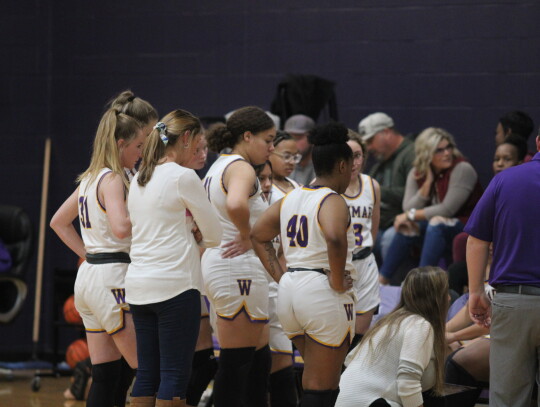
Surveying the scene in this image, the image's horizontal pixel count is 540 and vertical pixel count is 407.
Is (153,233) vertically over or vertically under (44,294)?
over

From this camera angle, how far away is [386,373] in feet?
12.0

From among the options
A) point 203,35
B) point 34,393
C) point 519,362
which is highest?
point 203,35

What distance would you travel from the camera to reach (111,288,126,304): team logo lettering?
11.8 feet

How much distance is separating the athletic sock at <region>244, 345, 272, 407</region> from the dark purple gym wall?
11.0 feet

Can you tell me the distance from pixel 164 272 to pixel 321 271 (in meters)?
0.65

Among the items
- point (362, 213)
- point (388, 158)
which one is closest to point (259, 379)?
point (362, 213)

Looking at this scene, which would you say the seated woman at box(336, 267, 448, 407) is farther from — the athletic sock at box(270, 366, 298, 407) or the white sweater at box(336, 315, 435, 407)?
the athletic sock at box(270, 366, 298, 407)

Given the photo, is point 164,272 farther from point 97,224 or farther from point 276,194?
point 276,194

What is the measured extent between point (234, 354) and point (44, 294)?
13.9 feet

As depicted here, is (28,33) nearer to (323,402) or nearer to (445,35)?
(445,35)

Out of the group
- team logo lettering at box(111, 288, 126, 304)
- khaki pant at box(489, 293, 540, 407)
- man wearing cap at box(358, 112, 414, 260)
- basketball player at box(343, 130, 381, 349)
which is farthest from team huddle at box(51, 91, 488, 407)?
man wearing cap at box(358, 112, 414, 260)

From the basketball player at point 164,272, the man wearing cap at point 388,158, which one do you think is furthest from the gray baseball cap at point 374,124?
the basketball player at point 164,272

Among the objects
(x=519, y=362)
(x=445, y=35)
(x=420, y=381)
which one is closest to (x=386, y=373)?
(x=420, y=381)

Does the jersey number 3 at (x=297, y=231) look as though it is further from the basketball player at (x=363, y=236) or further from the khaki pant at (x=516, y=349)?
the basketball player at (x=363, y=236)
